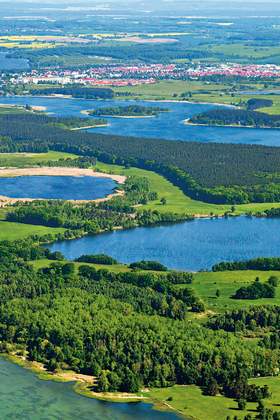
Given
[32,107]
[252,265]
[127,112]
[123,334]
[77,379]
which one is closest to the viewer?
[77,379]

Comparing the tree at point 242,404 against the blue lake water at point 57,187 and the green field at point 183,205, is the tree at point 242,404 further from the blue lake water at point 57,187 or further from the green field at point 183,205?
the blue lake water at point 57,187

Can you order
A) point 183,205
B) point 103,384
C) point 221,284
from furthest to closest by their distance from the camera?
point 183,205 → point 221,284 → point 103,384

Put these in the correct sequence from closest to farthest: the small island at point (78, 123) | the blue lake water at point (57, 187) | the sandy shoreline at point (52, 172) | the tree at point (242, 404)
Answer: the tree at point (242, 404) < the blue lake water at point (57, 187) < the sandy shoreline at point (52, 172) < the small island at point (78, 123)

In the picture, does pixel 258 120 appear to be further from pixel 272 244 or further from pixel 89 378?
pixel 89 378

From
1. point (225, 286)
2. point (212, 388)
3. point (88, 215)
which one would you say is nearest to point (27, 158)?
point (88, 215)

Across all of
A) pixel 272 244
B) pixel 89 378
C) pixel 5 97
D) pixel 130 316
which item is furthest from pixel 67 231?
pixel 5 97

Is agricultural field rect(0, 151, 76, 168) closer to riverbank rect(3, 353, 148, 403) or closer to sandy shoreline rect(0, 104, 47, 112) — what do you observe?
sandy shoreline rect(0, 104, 47, 112)

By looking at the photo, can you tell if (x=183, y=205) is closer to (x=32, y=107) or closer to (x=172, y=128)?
(x=172, y=128)

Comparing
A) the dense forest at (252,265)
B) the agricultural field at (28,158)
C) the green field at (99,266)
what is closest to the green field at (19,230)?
the green field at (99,266)
